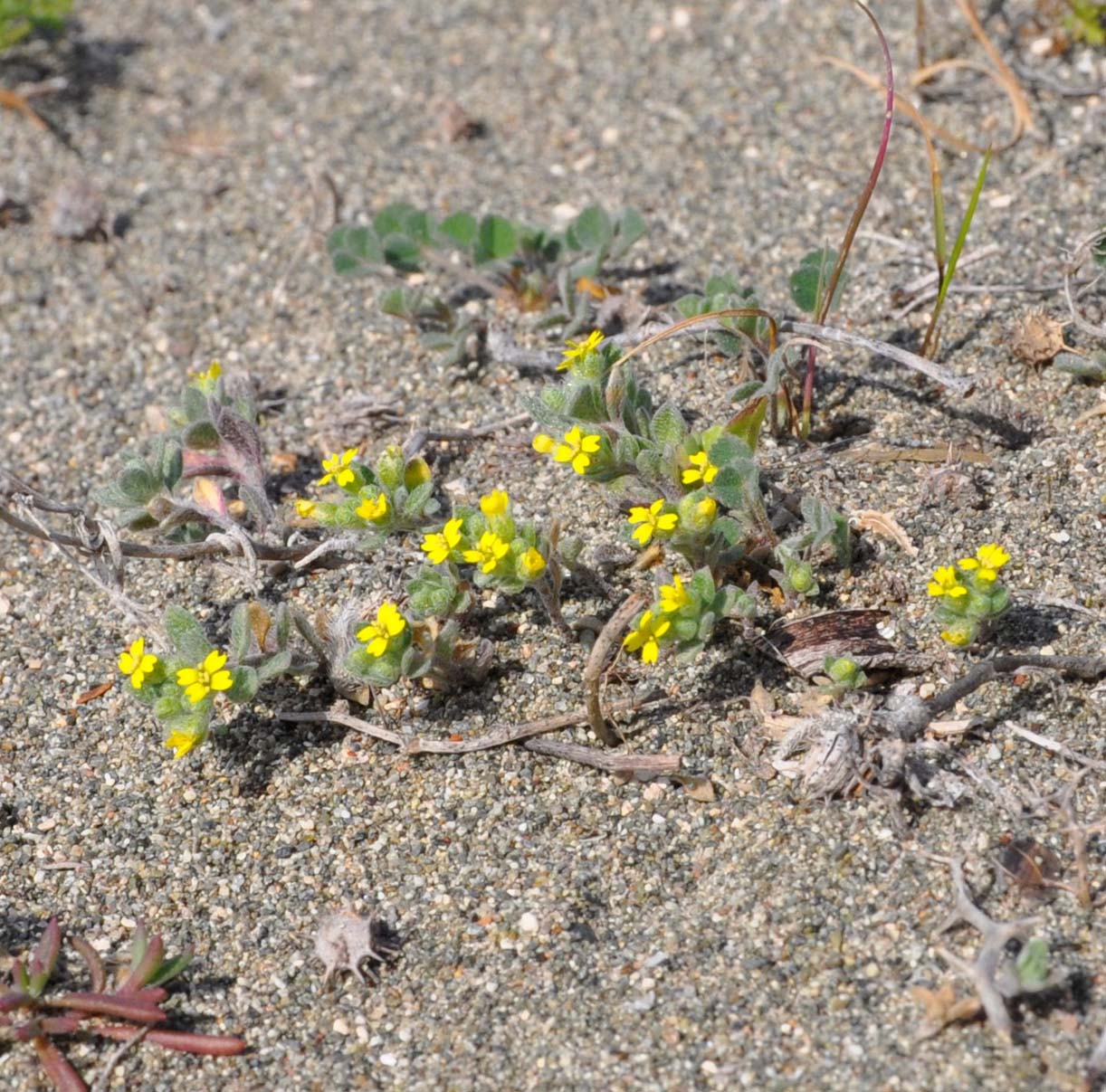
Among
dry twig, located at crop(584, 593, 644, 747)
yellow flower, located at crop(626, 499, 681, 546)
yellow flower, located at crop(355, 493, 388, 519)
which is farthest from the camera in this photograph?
yellow flower, located at crop(355, 493, 388, 519)

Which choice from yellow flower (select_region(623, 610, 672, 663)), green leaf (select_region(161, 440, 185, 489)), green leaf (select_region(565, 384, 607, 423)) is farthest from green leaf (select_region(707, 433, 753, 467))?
green leaf (select_region(161, 440, 185, 489))

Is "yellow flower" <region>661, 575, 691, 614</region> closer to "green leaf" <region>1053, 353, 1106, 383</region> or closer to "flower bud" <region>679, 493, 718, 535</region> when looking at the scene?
"flower bud" <region>679, 493, 718, 535</region>

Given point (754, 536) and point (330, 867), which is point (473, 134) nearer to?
point (754, 536)

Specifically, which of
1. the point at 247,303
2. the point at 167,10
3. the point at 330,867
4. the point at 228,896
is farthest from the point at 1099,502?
the point at 167,10

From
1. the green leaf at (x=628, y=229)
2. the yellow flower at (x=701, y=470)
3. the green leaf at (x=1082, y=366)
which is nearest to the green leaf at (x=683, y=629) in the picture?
the yellow flower at (x=701, y=470)

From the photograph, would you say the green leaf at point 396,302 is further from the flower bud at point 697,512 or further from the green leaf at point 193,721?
the green leaf at point 193,721

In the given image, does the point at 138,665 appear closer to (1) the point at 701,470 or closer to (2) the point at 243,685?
(2) the point at 243,685

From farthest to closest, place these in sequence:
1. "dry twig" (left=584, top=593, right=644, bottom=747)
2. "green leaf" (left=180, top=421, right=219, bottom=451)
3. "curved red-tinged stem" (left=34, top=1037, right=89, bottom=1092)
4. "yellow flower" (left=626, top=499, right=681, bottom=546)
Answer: "green leaf" (left=180, top=421, right=219, bottom=451)
"yellow flower" (left=626, top=499, right=681, bottom=546)
"dry twig" (left=584, top=593, right=644, bottom=747)
"curved red-tinged stem" (left=34, top=1037, right=89, bottom=1092)
